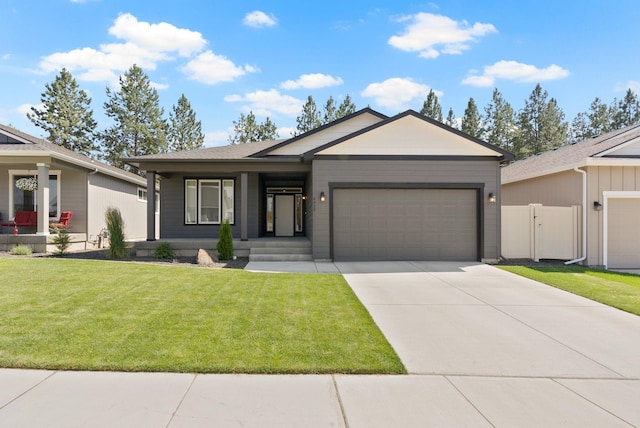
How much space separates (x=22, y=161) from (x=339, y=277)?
38.1 feet

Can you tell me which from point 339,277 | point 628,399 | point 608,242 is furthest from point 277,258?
point 608,242

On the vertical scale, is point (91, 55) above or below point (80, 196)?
above

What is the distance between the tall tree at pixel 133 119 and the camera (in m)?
32.3

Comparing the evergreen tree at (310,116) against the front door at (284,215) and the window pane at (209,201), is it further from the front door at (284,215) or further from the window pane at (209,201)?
the window pane at (209,201)

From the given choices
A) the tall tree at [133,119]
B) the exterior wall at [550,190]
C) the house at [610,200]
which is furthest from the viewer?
the tall tree at [133,119]

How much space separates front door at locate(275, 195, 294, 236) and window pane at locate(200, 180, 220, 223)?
2658 millimetres

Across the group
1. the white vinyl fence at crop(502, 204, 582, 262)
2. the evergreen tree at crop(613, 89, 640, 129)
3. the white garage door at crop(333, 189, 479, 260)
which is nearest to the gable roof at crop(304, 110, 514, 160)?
the white garage door at crop(333, 189, 479, 260)

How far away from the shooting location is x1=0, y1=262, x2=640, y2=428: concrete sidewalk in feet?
8.64

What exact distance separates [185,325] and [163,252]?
7011 millimetres

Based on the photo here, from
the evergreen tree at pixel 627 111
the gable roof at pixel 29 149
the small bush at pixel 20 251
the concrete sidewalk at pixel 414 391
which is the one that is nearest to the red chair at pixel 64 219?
the gable roof at pixel 29 149

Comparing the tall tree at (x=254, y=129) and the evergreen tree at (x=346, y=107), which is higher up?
the evergreen tree at (x=346, y=107)

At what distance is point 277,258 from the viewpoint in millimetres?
10891

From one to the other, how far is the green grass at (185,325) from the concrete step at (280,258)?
337 cm

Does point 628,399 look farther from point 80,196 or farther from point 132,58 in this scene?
point 132,58
